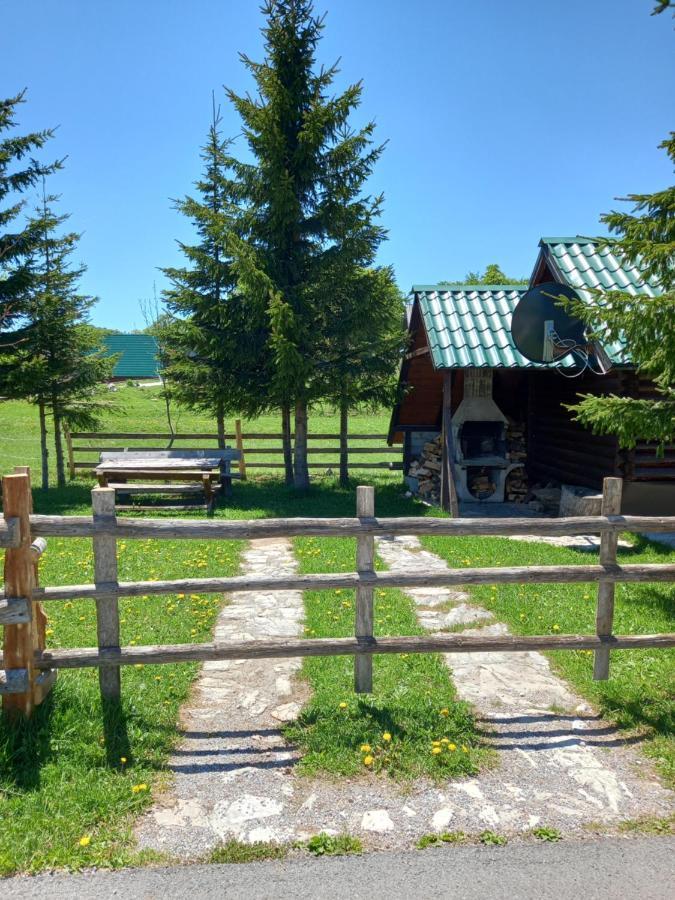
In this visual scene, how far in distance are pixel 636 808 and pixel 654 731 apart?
3.14 feet

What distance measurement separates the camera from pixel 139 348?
171ft

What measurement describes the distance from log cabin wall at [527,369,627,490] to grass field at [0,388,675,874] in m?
2.89

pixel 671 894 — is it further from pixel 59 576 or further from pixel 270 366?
pixel 270 366

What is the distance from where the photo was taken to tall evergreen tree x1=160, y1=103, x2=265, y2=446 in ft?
48.6

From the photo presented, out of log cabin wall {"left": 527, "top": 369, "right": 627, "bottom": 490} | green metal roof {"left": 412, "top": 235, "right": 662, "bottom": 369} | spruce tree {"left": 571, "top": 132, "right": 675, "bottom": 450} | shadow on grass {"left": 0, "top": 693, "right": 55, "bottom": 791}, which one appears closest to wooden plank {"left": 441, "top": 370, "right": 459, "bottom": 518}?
green metal roof {"left": 412, "top": 235, "right": 662, "bottom": 369}

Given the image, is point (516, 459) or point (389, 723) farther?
point (516, 459)

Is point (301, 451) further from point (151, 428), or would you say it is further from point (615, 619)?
point (151, 428)

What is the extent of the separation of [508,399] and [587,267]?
456cm

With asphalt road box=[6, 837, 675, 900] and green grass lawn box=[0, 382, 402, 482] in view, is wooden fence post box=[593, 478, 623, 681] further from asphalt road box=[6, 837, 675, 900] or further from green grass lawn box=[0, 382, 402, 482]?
green grass lawn box=[0, 382, 402, 482]

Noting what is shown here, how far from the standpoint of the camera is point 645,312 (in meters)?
5.83

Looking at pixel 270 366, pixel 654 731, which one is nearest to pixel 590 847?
pixel 654 731

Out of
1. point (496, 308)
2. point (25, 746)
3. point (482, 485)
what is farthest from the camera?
point (482, 485)

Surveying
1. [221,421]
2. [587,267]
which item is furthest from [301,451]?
[587,267]

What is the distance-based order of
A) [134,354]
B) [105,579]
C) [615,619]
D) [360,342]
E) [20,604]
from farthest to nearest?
[134,354], [360,342], [615,619], [105,579], [20,604]
